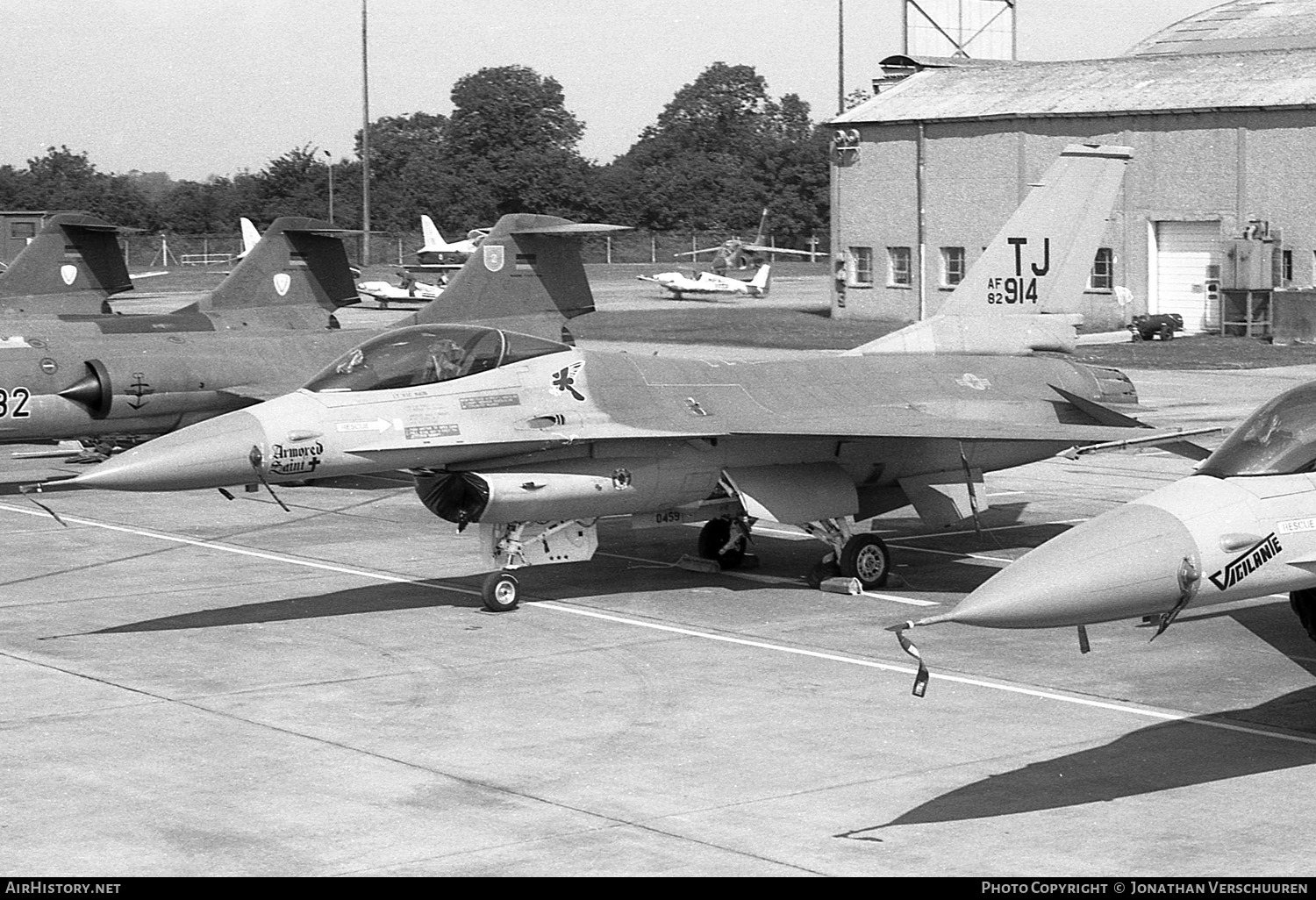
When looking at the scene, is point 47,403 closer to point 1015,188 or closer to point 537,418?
point 537,418


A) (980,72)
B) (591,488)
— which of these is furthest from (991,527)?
(980,72)

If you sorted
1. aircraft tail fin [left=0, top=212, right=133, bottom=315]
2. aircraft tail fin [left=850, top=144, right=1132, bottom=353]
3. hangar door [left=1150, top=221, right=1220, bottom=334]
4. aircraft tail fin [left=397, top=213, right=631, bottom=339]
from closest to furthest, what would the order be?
aircraft tail fin [left=850, top=144, right=1132, bottom=353] → aircraft tail fin [left=397, top=213, right=631, bottom=339] → aircraft tail fin [left=0, top=212, right=133, bottom=315] → hangar door [left=1150, top=221, right=1220, bottom=334]

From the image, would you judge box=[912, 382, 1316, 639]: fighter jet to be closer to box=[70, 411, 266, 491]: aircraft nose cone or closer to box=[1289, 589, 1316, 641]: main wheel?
box=[1289, 589, 1316, 641]: main wheel

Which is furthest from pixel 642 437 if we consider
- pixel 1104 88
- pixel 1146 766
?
pixel 1104 88

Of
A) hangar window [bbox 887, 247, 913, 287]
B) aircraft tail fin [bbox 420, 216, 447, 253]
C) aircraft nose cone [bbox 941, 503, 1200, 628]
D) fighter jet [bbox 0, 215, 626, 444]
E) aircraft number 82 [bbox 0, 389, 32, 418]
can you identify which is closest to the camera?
aircraft nose cone [bbox 941, 503, 1200, 628]

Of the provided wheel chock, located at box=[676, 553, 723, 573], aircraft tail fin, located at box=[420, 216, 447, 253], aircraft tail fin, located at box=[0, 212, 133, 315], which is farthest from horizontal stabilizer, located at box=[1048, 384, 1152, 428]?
aircraft tail fin, located at box=[420, 216, 447, 253]

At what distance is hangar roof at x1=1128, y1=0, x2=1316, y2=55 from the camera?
51.5 m

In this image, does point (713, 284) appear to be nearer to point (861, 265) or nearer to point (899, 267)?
point (861, 265)

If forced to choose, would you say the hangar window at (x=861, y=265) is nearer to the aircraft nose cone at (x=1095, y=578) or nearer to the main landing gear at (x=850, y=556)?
the main landing gear at (x=850, y=556)

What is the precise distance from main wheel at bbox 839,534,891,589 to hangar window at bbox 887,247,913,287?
3608 centimetres

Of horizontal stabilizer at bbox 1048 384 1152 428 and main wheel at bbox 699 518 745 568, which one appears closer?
main wheel at bbox 699 518 745 568

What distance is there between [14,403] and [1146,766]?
1601cm

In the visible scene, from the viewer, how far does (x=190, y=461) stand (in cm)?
1298

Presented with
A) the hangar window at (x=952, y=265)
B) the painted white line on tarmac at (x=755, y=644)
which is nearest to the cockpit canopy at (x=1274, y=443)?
the painted white line on tarmac at (x=755, y=644)
